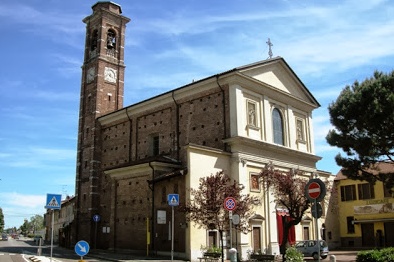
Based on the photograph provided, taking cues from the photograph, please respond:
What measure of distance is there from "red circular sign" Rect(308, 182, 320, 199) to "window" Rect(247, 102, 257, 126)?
1754cm

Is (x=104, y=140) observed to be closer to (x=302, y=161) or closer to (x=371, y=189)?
(x=302, y=161)

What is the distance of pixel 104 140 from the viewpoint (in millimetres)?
40000

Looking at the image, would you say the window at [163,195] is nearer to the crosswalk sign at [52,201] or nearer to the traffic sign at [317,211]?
the crosswalk sign at [52,201]

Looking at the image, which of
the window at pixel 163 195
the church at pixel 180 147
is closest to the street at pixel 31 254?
the church at pixel 180 147

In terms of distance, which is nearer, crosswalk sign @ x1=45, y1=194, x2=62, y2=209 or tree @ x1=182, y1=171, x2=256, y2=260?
crosswalk sign @ x1=45, y1=194, x2=62, y2=209

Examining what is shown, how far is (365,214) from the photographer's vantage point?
39156 millimetres

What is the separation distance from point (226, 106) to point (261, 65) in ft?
17.1

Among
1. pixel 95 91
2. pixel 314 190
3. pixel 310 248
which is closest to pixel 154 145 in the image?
pixel 95 91

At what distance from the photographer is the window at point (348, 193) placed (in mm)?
40938

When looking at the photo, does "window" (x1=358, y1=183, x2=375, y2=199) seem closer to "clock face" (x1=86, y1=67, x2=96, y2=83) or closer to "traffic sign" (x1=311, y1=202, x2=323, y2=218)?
"clock face" (x1=86, y1=67, x2=96, y2=83)

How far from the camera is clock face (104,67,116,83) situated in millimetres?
41094

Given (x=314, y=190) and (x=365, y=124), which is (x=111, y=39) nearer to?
(x=365, y=124)

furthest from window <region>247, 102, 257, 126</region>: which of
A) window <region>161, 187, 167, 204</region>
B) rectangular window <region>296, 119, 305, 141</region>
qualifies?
window <region>161, 187, 167, 204</region>

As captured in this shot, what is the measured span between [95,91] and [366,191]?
28758 mm
